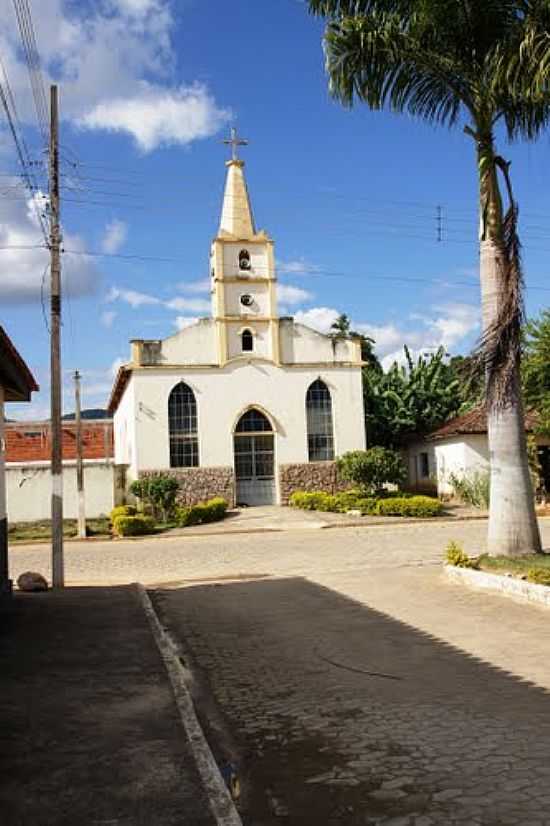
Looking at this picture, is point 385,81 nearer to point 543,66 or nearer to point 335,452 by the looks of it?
point 543,66

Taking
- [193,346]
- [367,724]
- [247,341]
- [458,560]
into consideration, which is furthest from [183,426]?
[367,724]

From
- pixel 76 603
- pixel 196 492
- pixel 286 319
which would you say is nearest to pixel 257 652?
pixel 76 603

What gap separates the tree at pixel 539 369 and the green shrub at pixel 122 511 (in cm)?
1327

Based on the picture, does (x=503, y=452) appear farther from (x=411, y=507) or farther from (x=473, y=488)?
(x=473, y=488)

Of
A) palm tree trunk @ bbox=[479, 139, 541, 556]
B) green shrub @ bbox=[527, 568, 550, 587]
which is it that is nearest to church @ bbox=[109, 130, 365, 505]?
palm tree trunk @ bbox=[479, 139, 541, 556]

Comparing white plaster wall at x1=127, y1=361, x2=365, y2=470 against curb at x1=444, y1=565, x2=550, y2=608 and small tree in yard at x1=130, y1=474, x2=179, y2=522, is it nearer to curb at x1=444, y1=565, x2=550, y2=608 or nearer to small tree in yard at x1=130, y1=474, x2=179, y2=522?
small tree in yard at x1=130, y1=474, x2=179, y2=522

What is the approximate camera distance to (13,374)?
405 inches

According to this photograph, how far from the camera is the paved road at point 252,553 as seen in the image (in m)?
16.6


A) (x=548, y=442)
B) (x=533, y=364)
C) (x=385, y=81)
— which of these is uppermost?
(x=385, y=81)

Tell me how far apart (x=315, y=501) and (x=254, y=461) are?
383 cm

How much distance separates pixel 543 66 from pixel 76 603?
9647 mm

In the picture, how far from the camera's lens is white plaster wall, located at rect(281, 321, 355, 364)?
110ft

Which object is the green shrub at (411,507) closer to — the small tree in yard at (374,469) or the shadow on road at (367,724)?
the small tree in yard at (374,469)

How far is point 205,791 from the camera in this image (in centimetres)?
451
